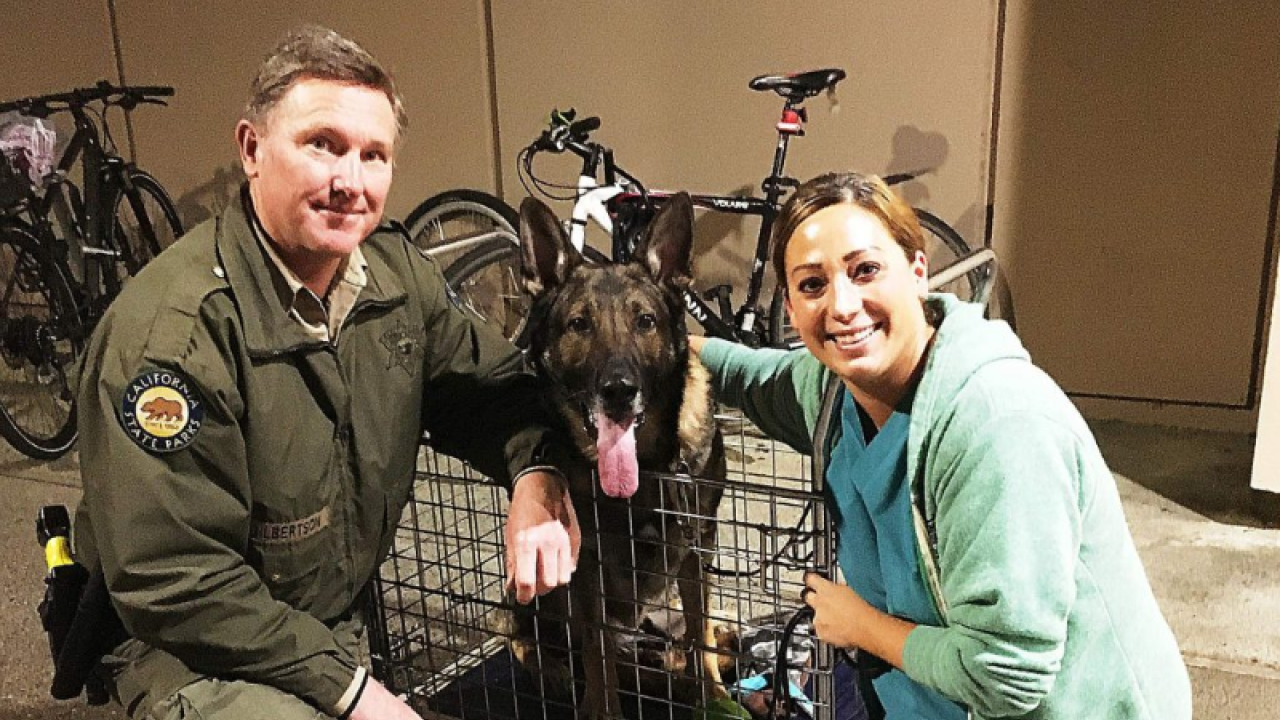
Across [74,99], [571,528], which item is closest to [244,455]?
[571,528]

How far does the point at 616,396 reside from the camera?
171 centimetres

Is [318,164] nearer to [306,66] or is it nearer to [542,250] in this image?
[306,66]

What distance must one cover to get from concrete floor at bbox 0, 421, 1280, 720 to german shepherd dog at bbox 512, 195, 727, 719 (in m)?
1.05

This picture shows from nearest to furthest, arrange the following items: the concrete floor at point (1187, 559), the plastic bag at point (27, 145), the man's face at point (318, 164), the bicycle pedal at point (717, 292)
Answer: the man's face at point (318, 164)
the concrete floor at point (1187, 559)
the plastic bag at point (27, 145)
the bicycle pedal at point (717, 292)

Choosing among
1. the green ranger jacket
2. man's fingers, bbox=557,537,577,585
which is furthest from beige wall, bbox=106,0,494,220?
man's fingers, bbox=557,537,577,585

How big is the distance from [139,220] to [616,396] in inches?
118

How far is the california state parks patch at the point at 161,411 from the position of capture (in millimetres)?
1172

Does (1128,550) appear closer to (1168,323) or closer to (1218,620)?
(1218,620)

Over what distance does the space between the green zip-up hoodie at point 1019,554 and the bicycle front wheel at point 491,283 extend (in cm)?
231

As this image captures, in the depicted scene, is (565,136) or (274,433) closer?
(274,433)

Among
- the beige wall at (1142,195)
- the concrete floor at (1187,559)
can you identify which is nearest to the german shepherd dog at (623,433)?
the concrete floor at (1187,559)

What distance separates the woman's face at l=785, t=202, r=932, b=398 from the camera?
1.14 metres

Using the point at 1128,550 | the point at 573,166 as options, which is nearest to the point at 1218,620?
the point at 1128,550

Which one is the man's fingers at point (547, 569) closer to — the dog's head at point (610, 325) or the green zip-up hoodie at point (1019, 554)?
the dog's head at point (610, 325)
